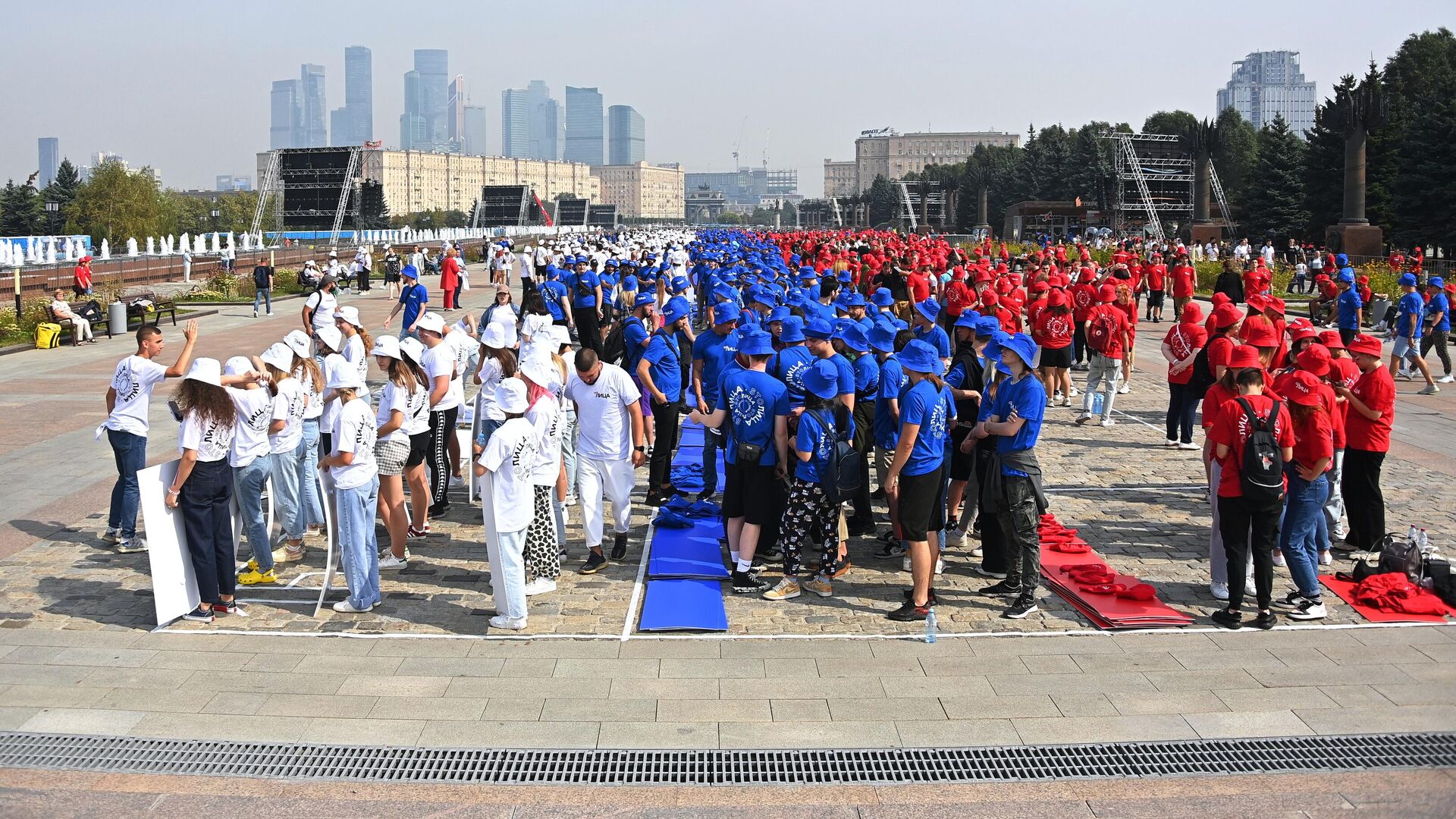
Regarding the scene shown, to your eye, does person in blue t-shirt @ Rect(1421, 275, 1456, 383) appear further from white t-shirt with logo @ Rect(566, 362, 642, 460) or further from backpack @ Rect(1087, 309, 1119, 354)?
white t-shirt with logo @ Rect(566, 362, 642, 460)

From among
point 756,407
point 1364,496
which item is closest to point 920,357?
point 756,407

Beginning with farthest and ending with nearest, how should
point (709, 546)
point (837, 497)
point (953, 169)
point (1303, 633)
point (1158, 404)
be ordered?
1. point (953, 169)
2. point (1158, 404)
3. point (709, 546)
4. point (837, 497)
5. point (1303, 633)

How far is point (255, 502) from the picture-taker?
827 centimetres

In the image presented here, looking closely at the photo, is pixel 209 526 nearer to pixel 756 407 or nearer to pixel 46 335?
pixel 756 407

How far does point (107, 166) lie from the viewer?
244 ft

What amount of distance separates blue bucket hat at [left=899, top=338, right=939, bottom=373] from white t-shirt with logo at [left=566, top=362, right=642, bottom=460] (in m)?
2.21

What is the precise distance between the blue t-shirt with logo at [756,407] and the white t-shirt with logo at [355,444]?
7.82 ft

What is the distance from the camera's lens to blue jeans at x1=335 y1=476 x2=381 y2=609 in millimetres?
7668

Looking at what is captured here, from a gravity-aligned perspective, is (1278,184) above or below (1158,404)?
above

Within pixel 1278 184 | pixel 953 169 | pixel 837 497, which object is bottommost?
pixel 837 497

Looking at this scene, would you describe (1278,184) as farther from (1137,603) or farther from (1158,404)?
(1137,603)

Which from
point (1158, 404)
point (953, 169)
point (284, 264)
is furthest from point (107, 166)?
point (953, 169)

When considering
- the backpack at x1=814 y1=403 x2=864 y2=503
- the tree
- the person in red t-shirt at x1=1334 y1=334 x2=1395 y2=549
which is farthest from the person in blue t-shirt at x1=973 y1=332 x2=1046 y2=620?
the tree

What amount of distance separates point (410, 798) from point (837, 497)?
3.61 meters
